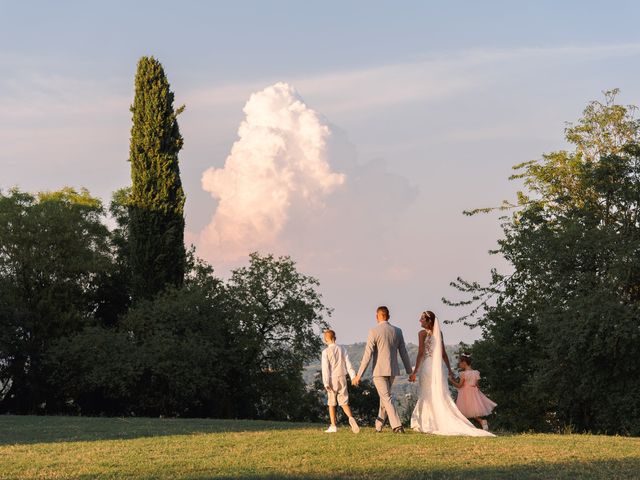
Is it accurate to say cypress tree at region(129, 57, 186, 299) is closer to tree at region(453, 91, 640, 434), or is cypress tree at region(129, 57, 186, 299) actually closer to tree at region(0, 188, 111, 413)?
tree at region(0, 188, 111, 413)

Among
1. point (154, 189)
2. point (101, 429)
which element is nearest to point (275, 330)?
point (154, 189)

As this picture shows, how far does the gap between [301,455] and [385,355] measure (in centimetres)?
444

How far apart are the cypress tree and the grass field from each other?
25989mm

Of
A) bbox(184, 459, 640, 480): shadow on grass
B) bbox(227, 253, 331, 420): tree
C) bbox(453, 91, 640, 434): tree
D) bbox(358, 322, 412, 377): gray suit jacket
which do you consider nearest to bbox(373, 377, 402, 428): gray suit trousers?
bbox(358, 322, 412, 377): gray suit jacket

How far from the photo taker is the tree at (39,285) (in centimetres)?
4497

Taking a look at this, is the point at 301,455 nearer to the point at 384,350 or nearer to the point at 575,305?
the point at 384,350

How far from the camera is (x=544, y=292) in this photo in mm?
37375

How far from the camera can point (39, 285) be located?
48.3 meters

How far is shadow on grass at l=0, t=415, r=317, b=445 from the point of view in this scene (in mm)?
19781

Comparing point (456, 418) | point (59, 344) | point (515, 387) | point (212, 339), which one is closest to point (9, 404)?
point (59, 344)

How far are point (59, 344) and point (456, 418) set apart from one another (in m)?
28.1

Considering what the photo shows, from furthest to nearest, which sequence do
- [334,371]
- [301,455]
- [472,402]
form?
[472,402] → [334,371] → [301,455]

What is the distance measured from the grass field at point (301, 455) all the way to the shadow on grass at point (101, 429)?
0.05 meters

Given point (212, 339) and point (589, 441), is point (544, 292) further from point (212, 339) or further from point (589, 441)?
point (589, 441)
